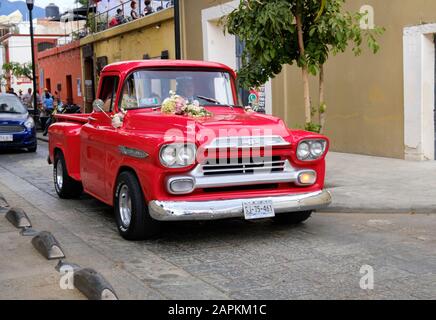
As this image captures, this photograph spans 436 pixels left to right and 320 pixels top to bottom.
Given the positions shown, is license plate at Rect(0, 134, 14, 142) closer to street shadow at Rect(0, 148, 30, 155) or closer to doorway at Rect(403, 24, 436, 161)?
street shadow at Rect(0, 148, 30, 155)

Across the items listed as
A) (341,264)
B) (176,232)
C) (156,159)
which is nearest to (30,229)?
(176,232)

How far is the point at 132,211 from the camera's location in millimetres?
6344

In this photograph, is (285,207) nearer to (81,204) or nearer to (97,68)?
(81,204)

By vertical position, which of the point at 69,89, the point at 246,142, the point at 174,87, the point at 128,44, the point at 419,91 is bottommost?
the point at 246,142

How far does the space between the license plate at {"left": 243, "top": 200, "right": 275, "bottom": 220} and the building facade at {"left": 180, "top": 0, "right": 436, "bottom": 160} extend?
6.06 m

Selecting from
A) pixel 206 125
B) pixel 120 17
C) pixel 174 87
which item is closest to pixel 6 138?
pixel 174 87

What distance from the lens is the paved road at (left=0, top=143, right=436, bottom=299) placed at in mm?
4910

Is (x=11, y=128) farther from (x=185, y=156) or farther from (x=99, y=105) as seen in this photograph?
(x=185, y=156)

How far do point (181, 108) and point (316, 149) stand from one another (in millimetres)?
1541

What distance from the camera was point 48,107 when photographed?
74.8 ft

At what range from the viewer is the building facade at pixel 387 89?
11.3 meters

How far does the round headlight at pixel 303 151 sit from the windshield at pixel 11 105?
1158 centimetres

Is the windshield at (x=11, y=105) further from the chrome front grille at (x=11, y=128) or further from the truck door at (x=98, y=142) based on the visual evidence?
the truck door at (x=98, y=142)

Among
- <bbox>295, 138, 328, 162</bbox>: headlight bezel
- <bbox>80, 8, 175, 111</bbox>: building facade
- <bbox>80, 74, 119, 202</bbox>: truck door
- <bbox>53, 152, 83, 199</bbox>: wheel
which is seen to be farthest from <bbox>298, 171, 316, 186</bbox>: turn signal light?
<bbox>80, 8, 175, 111</bbox>: building facade
